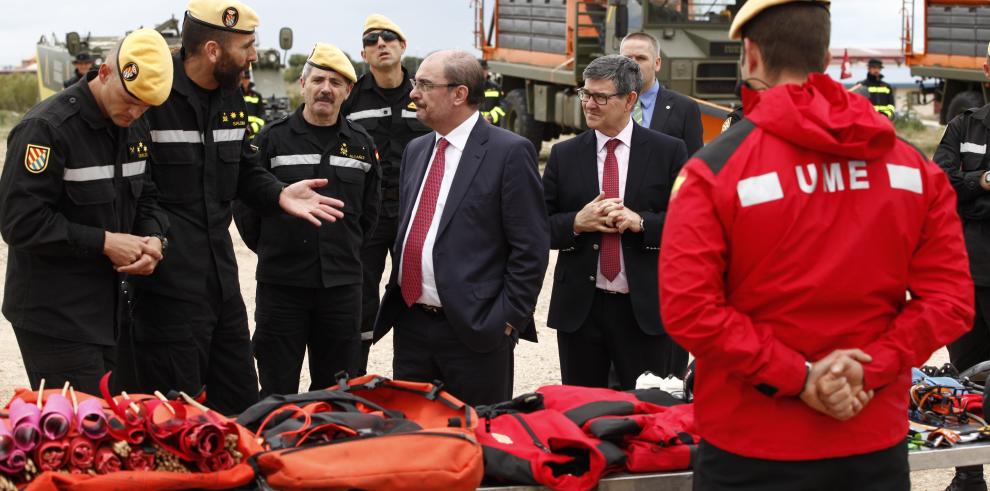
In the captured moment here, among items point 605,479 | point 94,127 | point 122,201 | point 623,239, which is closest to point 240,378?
point 122,201

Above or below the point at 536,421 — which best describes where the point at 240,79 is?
above

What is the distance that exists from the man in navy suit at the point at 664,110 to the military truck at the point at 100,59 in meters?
11.8

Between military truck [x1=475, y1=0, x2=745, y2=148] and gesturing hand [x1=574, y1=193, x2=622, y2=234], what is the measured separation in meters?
8.90

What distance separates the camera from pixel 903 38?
2017cm

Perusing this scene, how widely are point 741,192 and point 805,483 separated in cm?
74

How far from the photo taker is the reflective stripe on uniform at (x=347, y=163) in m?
6.02

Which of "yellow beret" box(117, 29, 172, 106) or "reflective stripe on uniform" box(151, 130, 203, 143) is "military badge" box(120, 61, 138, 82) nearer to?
"yellow beret" box(117, 29, 172, 106)

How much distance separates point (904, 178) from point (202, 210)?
9.93 feet

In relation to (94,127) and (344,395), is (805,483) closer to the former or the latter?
(344,395)

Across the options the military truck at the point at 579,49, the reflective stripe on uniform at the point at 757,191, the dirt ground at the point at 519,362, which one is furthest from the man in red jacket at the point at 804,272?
the military truck at the point at 579,49

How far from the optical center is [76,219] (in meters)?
4.24

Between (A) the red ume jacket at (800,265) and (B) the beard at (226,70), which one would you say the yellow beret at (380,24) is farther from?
(A) the red ume jacket at (800,265)

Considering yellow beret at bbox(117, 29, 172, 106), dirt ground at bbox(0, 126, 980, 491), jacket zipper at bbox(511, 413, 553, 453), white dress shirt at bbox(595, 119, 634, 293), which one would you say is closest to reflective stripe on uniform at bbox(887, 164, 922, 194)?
jacket zipper at bbox(511, 413, 553, 453)

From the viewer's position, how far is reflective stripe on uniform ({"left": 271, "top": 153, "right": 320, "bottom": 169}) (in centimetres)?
595
